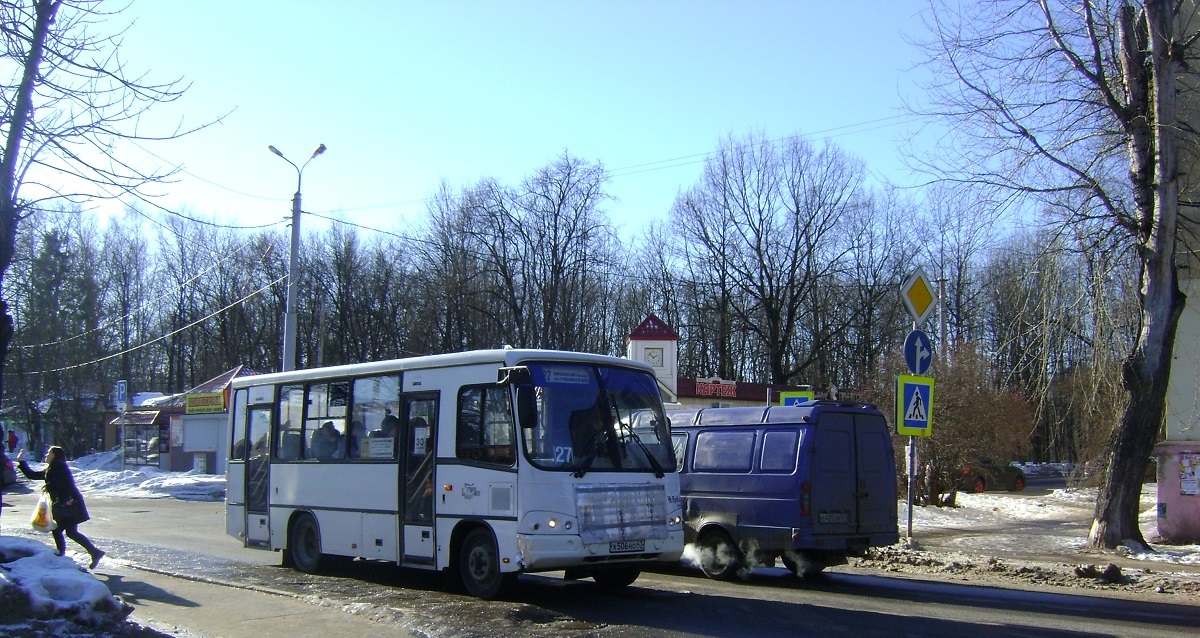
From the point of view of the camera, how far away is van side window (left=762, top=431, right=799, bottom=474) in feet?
42.8

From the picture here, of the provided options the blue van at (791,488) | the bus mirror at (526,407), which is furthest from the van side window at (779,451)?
the bus mirror at (526,407)

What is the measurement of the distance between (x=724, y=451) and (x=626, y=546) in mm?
3442

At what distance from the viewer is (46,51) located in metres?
9.34

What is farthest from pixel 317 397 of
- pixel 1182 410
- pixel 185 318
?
pixel 185 318

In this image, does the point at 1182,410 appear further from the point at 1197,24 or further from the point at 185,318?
the point at 185,318

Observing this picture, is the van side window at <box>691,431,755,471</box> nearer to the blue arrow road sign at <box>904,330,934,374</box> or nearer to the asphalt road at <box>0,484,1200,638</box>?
the asphalt road at <box>0,484,1200,638</box>

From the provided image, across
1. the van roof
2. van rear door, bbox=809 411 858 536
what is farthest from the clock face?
van rear door, bbox=809 411 858 536

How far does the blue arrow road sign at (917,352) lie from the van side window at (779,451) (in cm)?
366

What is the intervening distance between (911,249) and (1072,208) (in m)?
39.7

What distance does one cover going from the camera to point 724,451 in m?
13.8

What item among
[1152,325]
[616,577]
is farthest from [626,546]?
[1152,325]

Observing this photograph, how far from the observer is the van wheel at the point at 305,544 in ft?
44.6

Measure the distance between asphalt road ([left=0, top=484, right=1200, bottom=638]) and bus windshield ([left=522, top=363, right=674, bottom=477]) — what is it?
1540mm

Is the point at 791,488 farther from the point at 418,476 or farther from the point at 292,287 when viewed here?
the point at 292,287
